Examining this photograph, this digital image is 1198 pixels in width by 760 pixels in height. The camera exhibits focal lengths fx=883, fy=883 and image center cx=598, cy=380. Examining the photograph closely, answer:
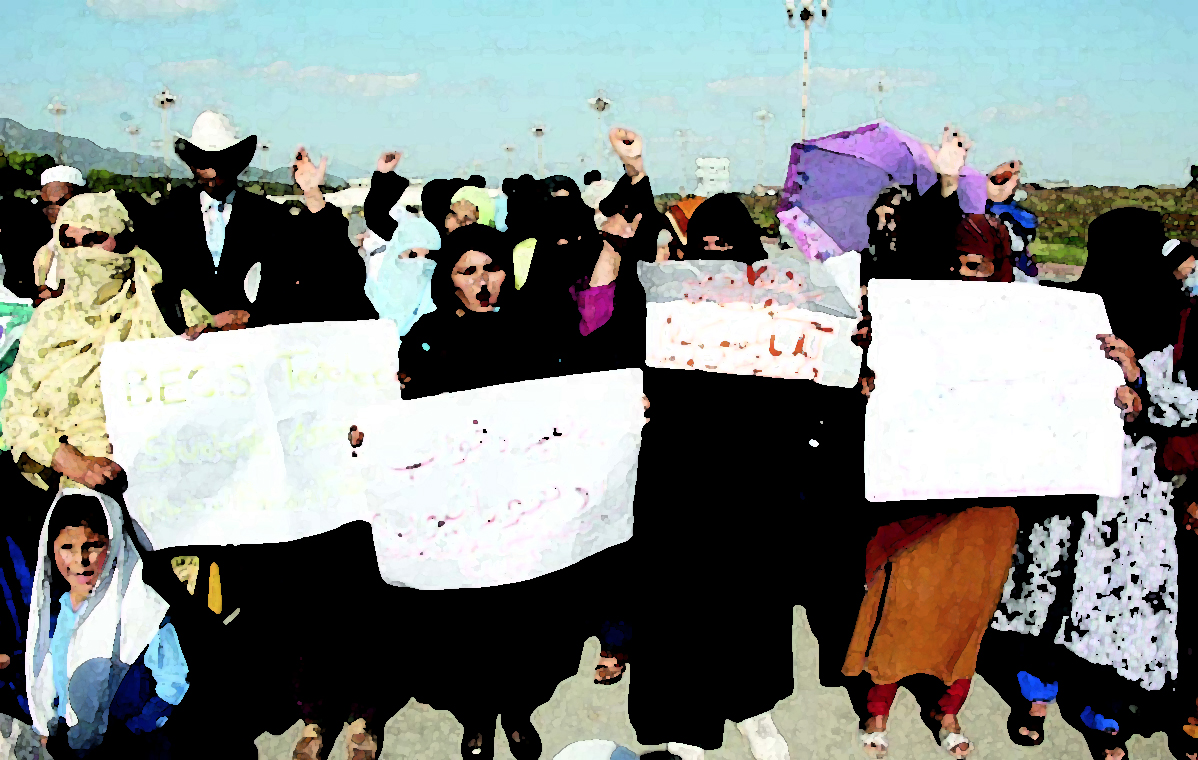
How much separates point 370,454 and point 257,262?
101 centimetres

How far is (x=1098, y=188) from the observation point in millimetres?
20094

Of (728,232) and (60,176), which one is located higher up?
(60,176)

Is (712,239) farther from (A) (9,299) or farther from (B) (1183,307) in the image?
(A) (9,299)

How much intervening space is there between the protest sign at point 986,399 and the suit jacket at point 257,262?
1.79 m

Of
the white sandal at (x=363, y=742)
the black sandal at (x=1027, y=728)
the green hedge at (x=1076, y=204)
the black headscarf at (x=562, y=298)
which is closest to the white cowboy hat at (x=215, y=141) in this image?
the black headscarf at (x=562, y=298)

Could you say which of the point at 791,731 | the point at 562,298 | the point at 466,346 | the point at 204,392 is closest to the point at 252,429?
the point at 204,392

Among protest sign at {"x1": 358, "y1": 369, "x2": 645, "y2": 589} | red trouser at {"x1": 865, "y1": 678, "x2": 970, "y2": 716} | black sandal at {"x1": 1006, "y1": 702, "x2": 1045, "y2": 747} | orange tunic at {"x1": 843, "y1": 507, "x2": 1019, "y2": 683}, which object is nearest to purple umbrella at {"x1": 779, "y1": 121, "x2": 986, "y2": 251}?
orange tunic at {"x1": 843, "y1": 507, "x2": 1019, "y2": 683}

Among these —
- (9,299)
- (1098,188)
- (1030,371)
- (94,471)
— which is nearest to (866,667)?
(1030,371)

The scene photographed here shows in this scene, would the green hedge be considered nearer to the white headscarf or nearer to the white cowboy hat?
the white cowboy hat

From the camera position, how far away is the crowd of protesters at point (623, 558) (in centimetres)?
260

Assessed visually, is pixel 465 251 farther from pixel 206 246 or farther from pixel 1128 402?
pixel 1128 402

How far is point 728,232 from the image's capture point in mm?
2986

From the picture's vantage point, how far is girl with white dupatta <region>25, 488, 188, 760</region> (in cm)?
254

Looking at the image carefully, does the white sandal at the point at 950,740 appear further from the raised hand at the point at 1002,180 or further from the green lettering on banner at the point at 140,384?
the green lettering on banner at the point at 140,384
